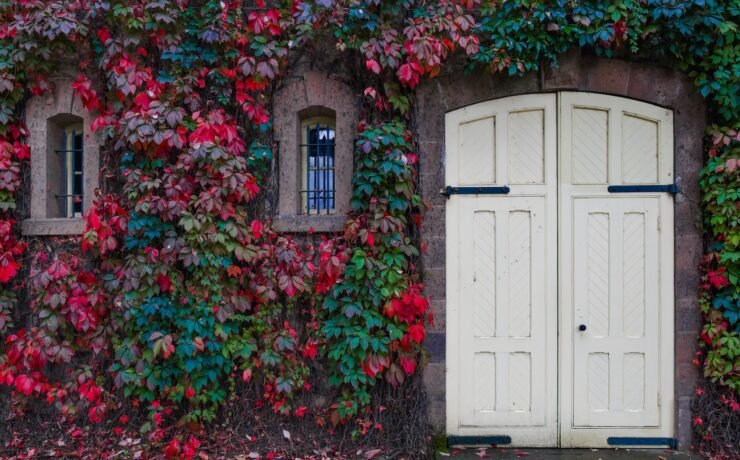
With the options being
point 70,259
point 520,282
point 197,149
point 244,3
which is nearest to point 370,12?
point 244,3

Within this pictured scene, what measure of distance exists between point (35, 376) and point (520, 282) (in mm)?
4409

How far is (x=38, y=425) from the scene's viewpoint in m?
4.82

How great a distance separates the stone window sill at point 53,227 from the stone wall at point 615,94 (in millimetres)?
3180

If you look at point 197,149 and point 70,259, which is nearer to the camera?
point 197,149

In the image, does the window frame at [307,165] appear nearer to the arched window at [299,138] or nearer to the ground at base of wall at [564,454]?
the arched window at [299,138]

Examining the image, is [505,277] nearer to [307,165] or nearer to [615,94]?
[615,94]

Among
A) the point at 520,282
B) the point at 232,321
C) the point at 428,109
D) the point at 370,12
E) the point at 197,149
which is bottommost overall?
the point at 232,321

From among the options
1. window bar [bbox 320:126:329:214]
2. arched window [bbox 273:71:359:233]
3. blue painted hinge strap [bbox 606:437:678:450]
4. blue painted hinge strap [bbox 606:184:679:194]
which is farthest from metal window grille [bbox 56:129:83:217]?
blue painted hinge strap [bbox 606:437:678:450]

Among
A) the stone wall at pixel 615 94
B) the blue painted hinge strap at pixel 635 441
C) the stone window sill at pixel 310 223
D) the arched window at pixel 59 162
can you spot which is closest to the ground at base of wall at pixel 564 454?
the blue painted hinge strap at pixel 635 441

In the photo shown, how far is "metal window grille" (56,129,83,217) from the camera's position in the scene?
17.0ft

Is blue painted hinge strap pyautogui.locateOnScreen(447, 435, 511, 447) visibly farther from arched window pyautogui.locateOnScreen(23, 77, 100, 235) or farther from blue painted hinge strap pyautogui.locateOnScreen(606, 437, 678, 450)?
arched window pyautogui.locateOnScreen(23, 77, 100, 235)

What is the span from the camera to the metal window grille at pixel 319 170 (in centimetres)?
493

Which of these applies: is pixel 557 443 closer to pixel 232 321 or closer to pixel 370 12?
pixel 232 321

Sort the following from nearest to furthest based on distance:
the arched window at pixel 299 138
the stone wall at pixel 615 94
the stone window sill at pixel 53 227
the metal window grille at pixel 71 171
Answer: the stone wall at pixel 615 94
the arched window at pixel 299 138
the stone window sill at pixel 53 227
the metal window grille at pixel 71 171
